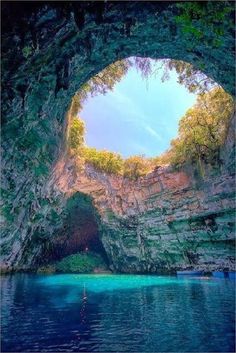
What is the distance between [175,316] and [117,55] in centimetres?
1068

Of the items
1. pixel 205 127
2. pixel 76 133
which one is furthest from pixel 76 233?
pixel 205 127

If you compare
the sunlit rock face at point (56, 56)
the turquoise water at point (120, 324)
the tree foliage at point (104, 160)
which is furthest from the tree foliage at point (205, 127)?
the turquoise water at point (120, 324)

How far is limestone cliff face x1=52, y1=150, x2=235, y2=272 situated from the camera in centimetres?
2203

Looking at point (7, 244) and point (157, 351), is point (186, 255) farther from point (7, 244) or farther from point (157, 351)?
point (157, 351)

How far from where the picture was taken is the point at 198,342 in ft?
24.0

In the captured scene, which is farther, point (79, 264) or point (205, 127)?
point (79, 264)

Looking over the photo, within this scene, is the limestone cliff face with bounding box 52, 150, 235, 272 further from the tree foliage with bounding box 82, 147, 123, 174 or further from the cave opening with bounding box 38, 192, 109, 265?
the cave opening with bounding box 38, 192, 109, 265

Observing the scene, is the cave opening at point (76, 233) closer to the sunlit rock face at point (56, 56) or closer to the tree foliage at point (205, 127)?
the tree foliage at point (205, 127)

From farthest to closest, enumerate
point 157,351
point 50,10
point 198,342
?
1. point 50,10
2. point 198,342
3. point 157,351

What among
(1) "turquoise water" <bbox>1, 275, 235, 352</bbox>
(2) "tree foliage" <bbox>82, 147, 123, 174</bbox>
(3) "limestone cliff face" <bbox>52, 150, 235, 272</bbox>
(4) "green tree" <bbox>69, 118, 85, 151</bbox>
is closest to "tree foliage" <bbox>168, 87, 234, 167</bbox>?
(3) "limestone cliff face" <bbox>52, 150, 235, 272</bbox>

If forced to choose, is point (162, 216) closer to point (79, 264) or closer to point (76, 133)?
point (76, 133)

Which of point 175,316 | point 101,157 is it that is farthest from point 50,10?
point 101,157

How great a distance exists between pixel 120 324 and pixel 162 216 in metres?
17.4

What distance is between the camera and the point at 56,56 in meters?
10.8
